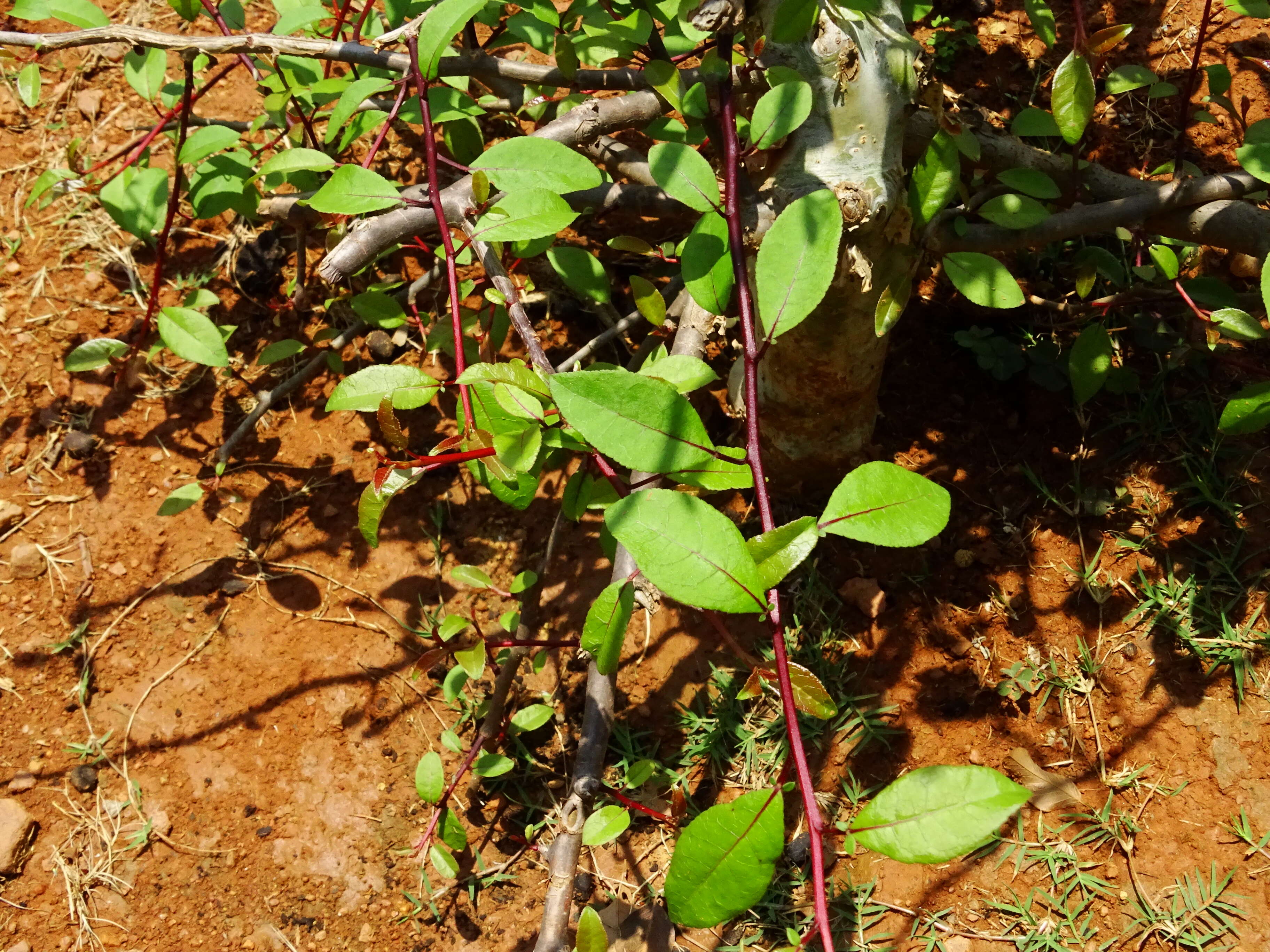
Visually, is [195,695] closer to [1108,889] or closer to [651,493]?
[651,493]

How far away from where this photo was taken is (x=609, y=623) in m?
1.26

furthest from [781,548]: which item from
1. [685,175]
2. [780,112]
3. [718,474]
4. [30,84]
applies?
[30,84]

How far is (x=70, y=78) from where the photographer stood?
117 inches

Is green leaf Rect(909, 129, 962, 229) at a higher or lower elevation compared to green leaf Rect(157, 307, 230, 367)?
higher

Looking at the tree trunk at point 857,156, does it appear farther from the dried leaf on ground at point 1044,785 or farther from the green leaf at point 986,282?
the dried leaf on ground at point 1044,785

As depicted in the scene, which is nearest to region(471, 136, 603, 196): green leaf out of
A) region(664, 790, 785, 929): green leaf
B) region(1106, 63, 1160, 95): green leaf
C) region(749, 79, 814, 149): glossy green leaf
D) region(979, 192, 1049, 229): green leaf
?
region(749, 79, 814, 149): glossy green leaf

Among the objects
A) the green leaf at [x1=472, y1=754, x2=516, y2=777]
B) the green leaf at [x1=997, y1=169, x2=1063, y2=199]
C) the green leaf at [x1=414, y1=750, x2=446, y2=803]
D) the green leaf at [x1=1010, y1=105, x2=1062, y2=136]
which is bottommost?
the green leaf at [x1=472, y1=754, x2=516, y2=777]

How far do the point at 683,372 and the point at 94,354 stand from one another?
1742 millimetres

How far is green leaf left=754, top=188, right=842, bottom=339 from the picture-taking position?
1144mm

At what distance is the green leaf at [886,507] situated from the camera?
1.06 meters

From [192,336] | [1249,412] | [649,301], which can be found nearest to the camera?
[1249,412]

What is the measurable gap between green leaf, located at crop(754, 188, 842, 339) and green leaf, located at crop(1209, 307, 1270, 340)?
94cm

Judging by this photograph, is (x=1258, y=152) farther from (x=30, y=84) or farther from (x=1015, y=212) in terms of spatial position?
(x=30, y=84)

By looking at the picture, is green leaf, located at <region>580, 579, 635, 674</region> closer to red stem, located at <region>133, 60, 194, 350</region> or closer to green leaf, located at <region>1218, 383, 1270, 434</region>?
green leaf, located at <region>1218, 383, 1270, 434</region>
